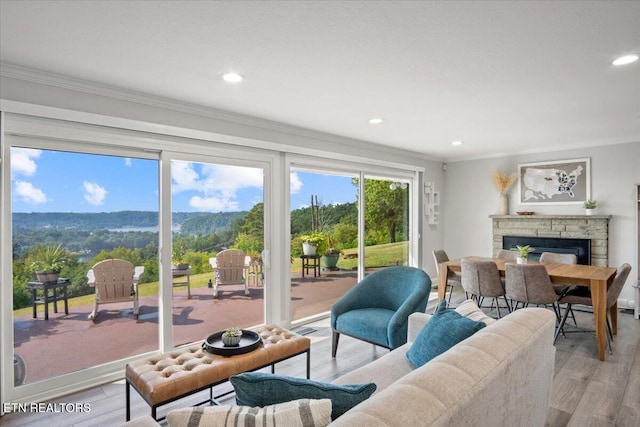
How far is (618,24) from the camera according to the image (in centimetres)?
201

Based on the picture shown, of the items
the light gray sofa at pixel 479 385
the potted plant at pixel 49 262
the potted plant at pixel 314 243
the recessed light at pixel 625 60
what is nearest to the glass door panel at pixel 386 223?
the potted plant at pixel 314 243

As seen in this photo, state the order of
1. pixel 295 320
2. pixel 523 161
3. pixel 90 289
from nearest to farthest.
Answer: pixel 90 289
pixel 295 320
pixel 523 161

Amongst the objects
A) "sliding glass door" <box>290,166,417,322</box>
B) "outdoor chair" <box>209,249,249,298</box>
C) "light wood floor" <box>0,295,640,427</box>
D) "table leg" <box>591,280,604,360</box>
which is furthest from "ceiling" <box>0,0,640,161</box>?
"light wood floor" <box>0,295,640,427</box>

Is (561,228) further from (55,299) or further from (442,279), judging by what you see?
(55,299)

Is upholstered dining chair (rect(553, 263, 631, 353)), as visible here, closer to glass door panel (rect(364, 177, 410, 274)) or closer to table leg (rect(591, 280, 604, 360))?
table leg (rect(591, 280, 604, 360))

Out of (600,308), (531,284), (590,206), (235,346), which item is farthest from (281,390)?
(590,206)

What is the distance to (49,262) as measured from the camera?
9.48 feet

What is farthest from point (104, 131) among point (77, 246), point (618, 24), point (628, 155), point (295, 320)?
point (628, 155)

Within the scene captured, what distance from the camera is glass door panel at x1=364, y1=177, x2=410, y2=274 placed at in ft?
18.4

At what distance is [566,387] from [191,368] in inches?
111

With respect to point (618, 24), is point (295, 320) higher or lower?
lower

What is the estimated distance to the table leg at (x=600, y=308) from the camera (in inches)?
135

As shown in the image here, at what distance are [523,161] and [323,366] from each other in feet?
16.1

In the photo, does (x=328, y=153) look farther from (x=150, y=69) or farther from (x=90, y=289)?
(x=90, y=289)
